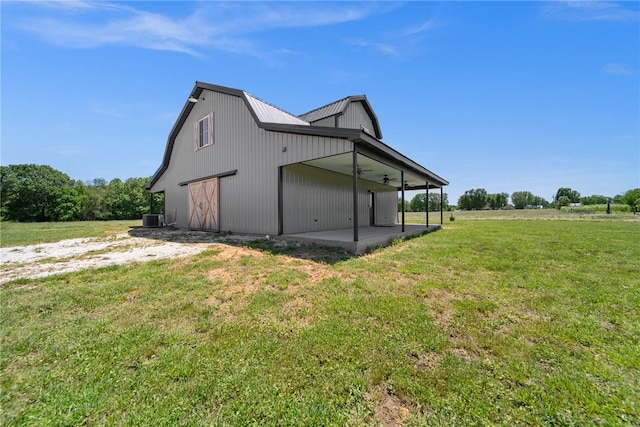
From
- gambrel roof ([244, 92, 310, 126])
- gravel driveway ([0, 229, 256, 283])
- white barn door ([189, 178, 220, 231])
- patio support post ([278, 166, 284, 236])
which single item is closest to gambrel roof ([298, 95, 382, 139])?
gambrel roof ([244, 92, 310, 126])

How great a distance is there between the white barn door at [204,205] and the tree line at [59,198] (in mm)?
12899

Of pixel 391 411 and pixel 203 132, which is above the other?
pixel 203 132

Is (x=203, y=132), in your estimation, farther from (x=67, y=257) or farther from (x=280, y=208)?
(x=67, y=257)

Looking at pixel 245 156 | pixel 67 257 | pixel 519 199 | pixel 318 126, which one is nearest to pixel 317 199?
pixel 245 156

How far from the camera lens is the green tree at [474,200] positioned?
7761 cm

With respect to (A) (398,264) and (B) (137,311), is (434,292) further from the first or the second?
(B) (137,311)

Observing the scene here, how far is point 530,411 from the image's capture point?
153 cm

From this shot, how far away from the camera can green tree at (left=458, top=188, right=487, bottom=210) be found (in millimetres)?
77613

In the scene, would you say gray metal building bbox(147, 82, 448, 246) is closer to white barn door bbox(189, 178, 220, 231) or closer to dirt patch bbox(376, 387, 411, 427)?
white barn door bbox(189, 178, 220, 231)

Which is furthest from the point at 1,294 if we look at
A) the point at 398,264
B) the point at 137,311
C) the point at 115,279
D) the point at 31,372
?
the point at 398,264

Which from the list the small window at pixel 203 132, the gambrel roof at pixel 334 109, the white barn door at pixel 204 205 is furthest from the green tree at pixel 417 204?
the small window at pixel 203 132

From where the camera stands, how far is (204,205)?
1191cm

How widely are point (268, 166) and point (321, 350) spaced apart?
7471 millimetres

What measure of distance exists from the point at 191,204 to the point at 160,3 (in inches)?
337
